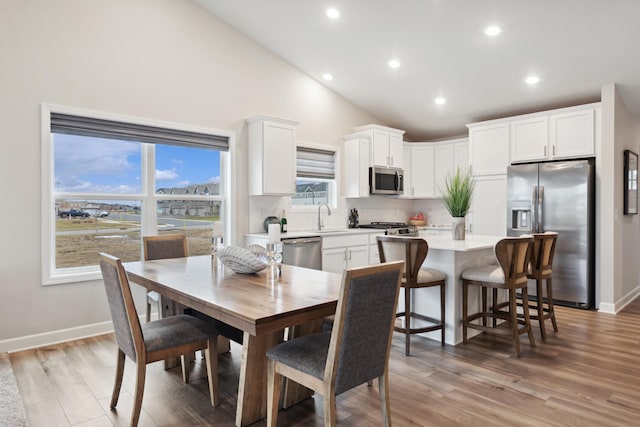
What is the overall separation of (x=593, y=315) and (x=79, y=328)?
5299mm

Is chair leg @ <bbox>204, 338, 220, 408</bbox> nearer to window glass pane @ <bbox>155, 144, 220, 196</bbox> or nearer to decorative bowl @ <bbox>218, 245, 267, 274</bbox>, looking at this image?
decorative bowl @ <bbox>218, 245, 267, 274</bbox>

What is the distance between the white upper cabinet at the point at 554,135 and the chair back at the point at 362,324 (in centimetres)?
413

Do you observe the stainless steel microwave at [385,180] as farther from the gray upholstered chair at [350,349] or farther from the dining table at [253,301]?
the gray upholstered chair at [350,349]

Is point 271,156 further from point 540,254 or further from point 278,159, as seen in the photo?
point 540,254

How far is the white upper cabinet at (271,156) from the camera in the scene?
15.6 ft

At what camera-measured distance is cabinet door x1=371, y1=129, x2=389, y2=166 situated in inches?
238

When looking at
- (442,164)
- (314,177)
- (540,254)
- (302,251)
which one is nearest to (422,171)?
(442,164)

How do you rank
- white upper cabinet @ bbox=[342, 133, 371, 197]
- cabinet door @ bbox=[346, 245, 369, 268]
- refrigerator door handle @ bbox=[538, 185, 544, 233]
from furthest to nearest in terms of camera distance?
white upper cabinet @ bbox=[342, 133, 371, 197] < cabinet door @ bbox=[346, 245, 369, 268] < refrigerator door handle @ bbox=[538, 185, 544, 233]

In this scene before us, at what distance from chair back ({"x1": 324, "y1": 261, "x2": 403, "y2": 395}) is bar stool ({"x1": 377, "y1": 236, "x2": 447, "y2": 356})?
4.42ft

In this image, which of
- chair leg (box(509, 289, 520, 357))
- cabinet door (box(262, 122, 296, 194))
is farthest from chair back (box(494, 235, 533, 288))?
cabinet door (box(262, 122, 296, 194))

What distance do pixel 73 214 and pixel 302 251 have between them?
7.84 feet

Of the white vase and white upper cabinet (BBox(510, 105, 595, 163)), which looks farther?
white upper cabinet (BBox(510, 105, 595, 163))

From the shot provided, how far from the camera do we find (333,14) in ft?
13.6

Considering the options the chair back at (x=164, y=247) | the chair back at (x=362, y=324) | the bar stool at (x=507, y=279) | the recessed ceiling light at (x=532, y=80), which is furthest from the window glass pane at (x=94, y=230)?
the recessed ceiling light at (x=532, y=80)
